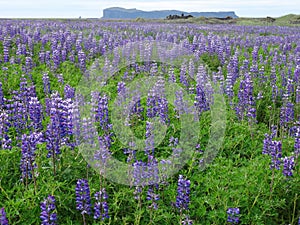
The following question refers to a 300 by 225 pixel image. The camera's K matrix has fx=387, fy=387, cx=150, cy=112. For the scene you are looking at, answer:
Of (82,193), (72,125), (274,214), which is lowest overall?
(274,214)

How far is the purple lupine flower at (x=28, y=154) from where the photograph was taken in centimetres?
323

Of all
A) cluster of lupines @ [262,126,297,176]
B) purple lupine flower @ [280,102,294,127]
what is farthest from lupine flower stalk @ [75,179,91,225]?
A: purple lupine flower @ [280,102,294,127]

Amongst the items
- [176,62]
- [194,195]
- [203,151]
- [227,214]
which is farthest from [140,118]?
[176,62]

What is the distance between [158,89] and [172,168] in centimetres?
172

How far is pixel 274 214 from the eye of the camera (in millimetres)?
3479

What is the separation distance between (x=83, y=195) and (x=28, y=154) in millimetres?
617

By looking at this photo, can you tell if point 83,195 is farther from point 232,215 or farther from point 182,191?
point 232,215

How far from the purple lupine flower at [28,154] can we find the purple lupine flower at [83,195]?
0.54m

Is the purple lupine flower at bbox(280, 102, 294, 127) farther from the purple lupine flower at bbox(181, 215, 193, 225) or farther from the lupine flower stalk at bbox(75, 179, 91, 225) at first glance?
the lupine flower stalk at bbox(75, 179, 91, 225)

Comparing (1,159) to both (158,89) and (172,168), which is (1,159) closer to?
(172,168)

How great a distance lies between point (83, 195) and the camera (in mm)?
3045

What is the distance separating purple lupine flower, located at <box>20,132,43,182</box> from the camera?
Answer: 3.23 meters

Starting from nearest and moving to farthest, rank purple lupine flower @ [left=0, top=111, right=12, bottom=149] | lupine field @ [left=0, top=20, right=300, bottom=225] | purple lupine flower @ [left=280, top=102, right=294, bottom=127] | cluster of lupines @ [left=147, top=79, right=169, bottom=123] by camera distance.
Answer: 1. lupine field @ [left=0, top=20, right=300, bottom=225]
2. purple lupine flower @ [left=0, top=111, right=12, bottom=149]
3. cluster of lupines @ [left=147, top=79, right=169, bottom=123]
4. purple lupine flower @ [left=280, top=102, right=294, bottom=127]

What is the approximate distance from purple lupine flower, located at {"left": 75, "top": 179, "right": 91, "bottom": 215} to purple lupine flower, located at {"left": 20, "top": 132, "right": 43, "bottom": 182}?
538 mm
